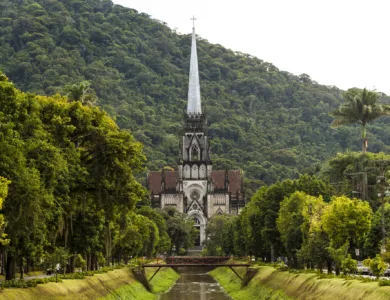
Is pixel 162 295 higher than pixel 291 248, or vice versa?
pixel 291 248

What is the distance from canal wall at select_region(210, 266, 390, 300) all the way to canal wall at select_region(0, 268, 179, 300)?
443 inches

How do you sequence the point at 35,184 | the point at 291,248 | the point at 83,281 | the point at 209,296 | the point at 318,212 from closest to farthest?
the point at 35,184, the point at 83,281, the point at 318,212, the point at 291,248, the point at 209,296

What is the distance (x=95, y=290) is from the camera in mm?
68625

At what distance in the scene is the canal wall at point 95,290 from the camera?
48994 millimetres

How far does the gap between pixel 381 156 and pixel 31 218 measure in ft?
308

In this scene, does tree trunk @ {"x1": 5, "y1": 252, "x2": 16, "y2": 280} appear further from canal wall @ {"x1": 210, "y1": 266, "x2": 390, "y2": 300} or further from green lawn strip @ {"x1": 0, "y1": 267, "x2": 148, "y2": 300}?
canal wall @ {"x1": 210, "y1": 266, "x2": 390, "y2": 300}

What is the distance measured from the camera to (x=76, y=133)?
237 ft

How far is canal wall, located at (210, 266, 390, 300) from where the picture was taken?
48.2 metres

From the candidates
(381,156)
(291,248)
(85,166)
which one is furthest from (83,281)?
(381,156)

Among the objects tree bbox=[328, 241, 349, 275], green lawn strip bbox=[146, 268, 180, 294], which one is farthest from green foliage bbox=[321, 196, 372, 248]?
green lawn strip bbox=[146, 268, 180, 294]

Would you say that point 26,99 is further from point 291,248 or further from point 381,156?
point 381,156

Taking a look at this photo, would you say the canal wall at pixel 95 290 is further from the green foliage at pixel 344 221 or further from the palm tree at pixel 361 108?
the palm tree at pixel 361 108

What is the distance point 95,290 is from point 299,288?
16899 millimetres

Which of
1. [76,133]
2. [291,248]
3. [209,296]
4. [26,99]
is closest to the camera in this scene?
[26,99]
